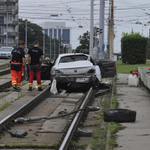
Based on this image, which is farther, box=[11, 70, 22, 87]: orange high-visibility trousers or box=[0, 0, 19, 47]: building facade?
box=[0, 0, 19, 47]: building facade

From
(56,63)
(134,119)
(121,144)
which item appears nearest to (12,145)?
(121,144)

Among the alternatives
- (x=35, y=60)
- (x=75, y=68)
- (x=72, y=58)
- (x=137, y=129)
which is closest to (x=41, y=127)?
(x=137, y=129)

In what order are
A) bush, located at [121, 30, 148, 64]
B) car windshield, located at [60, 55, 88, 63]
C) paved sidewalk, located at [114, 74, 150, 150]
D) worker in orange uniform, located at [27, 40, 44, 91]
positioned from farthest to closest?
bush, located at [121, 30, 148, 64] → car windshield, located at [60, 55, 88, 63] → worker in orange uniform, located at [27, 40, 44, 91] → paved sidewalk, located at [114, 74, 150, 150]

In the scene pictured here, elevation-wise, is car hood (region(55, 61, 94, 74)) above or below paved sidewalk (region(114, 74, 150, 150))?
above

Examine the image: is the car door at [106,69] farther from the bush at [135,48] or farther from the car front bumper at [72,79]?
the bush at [135,48]

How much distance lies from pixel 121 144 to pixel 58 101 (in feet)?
20.1

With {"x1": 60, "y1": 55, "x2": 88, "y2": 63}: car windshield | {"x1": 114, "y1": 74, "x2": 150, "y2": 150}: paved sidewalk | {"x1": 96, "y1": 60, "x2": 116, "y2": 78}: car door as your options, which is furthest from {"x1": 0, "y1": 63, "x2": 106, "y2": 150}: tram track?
{"x1": 96, "y1": 60, "x2": 116, "y2": 78}: car door

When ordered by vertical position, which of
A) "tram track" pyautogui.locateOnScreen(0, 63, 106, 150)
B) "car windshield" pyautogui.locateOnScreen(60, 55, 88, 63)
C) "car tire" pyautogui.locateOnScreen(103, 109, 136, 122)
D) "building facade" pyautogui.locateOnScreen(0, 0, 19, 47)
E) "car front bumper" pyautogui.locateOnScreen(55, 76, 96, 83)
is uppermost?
"building facade" pyautogui.locateOnScreen(0, 0, 19, 47)

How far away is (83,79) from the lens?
13.7 meters

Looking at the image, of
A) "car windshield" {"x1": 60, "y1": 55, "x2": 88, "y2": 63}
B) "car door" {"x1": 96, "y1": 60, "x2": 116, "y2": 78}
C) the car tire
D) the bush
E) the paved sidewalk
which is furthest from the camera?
the bush

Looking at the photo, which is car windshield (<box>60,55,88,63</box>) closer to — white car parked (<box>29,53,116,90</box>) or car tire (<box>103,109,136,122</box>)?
white car parked (<box>29,53,116,90</box>)

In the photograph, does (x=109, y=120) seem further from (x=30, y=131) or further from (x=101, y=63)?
(x=101, y=63)

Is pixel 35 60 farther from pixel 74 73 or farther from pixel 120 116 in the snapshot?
pixel 120 116

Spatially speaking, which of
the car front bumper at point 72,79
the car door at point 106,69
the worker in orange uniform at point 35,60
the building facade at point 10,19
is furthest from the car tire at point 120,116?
the building facade at point 10,19
